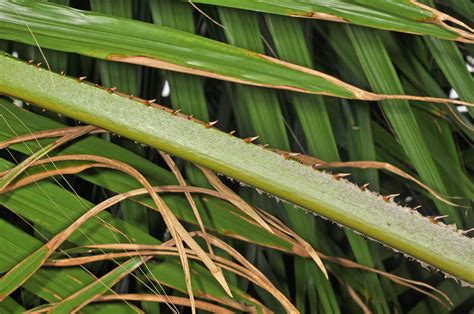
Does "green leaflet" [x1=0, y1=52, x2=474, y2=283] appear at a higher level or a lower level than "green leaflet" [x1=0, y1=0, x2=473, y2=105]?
lower

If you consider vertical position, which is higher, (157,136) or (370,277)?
(157,136)

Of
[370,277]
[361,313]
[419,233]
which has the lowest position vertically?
[361,313]

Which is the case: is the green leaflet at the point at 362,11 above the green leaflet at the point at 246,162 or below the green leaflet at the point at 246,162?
above

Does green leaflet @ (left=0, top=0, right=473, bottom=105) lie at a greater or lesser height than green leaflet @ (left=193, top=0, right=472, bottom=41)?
lesser

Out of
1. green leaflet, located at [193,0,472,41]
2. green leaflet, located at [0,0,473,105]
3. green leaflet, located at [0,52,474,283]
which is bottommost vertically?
green leaflet, located at [0,52,474,283]

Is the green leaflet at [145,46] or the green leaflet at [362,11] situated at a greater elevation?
the green leaflet at [362,11]

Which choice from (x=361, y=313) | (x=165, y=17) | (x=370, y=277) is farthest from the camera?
(x=361, y=313)

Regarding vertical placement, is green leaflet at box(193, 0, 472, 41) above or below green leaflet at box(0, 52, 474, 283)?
above

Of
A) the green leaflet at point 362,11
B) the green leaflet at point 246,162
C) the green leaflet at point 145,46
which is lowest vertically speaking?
the green leaflet at point 246,162

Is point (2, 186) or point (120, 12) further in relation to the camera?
point (120, 12)

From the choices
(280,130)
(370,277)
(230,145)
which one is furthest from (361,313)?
(230,145)

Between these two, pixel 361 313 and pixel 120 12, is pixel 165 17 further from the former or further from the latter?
pixel 361 313
